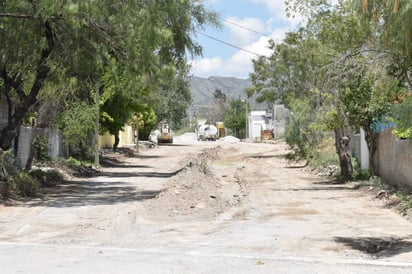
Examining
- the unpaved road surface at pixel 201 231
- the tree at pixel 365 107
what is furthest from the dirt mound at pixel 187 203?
the tree at pixel 365 107

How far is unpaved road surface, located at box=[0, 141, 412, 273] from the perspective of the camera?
9.95 m

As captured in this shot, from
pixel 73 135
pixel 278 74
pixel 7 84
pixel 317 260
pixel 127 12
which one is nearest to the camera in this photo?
pixel 317 260

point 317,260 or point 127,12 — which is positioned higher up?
point 127,12

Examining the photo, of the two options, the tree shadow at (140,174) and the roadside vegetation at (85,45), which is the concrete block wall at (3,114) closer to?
the roadside vegetation at (85,45)

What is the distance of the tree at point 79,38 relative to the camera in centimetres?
1841

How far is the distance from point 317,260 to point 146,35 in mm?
10582

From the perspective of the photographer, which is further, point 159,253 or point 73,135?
point 73,135

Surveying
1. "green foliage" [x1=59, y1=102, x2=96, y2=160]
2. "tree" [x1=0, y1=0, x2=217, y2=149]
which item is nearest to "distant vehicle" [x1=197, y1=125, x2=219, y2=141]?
"green foliage" [x1=59, y1=102, x2=96, y2=160]

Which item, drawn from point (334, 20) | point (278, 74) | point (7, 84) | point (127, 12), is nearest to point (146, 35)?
point (127, 12)

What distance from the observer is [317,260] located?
33.9 ft

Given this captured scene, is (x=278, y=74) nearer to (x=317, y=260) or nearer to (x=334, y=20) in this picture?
(x=334, y=20)

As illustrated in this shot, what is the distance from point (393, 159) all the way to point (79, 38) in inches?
438

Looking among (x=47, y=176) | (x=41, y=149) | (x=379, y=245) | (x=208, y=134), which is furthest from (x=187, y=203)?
(x=208, y=134)

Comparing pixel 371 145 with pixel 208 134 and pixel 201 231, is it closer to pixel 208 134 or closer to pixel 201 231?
pixel 201 231
